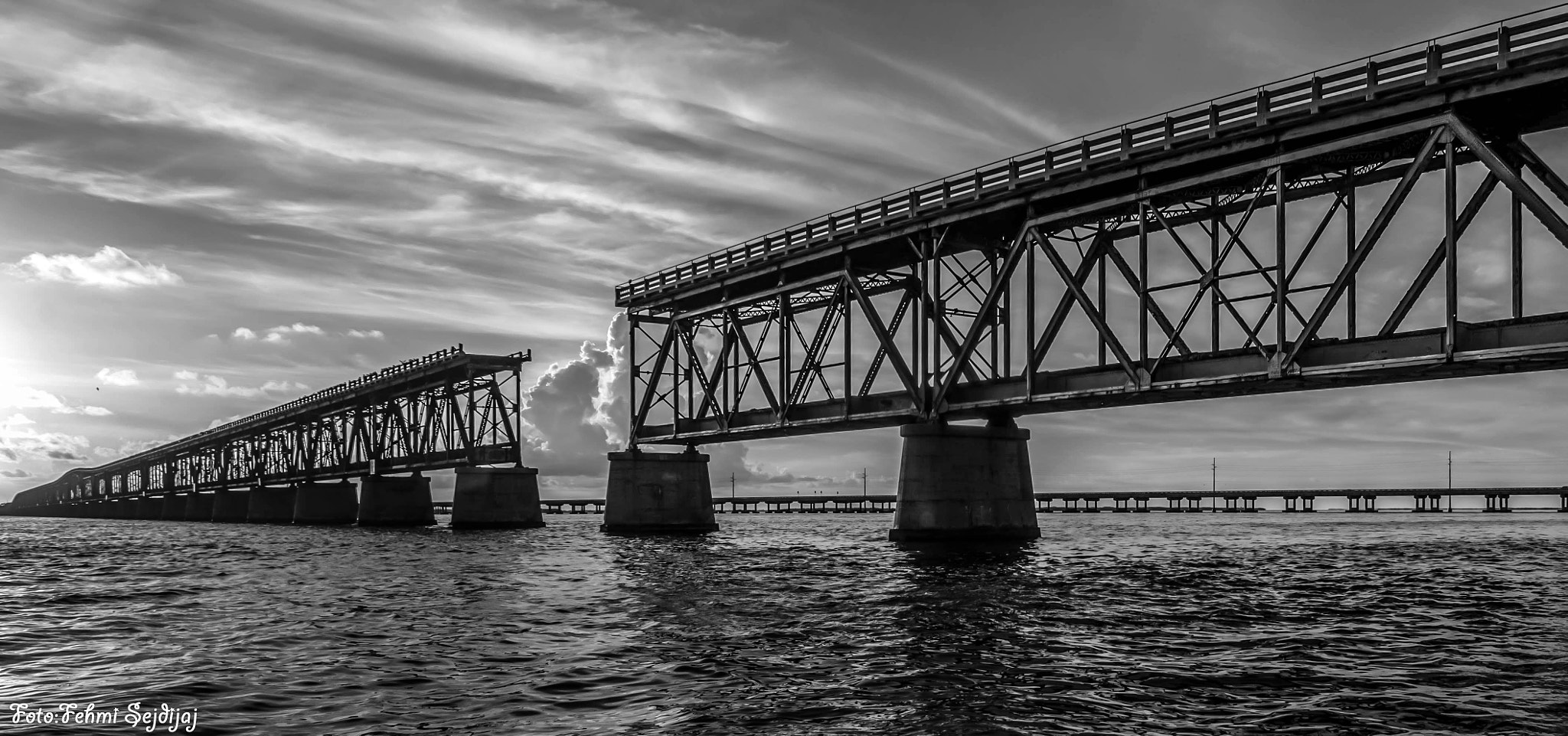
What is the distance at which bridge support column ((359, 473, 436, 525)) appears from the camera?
98.8m

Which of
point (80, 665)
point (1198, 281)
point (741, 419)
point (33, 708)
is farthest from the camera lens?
point (741, 419)

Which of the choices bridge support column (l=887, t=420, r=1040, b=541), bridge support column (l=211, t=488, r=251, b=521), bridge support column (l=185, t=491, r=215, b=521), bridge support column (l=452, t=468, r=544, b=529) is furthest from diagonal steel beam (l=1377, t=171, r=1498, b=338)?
bridge support column (l=185, t=491, r=215, b=521)

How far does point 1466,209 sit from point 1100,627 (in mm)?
16794

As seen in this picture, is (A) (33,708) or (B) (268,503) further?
(B) (268,503)

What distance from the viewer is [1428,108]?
30.3 metres

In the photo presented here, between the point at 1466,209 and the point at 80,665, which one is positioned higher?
the point at 1466,209

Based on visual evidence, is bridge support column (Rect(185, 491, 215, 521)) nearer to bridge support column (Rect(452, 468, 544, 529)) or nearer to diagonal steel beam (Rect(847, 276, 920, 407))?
bridge support column (Rect(452, 468, 544, 529))

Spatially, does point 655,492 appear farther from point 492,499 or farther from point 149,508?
point 149,508

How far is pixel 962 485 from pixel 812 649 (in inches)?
1002

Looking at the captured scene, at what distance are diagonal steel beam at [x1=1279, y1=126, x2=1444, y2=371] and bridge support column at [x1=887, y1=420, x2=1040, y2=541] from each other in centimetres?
1340

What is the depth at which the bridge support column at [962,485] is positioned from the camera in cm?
4228

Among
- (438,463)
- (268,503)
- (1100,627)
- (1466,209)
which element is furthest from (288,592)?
(268,503)

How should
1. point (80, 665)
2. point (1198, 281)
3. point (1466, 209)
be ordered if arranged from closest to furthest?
1. point (80, 665)
2. point (1466, 209)
3. point (1198, 281)

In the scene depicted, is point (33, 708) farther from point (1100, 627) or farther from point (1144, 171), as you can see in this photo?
point (1144, 171)
